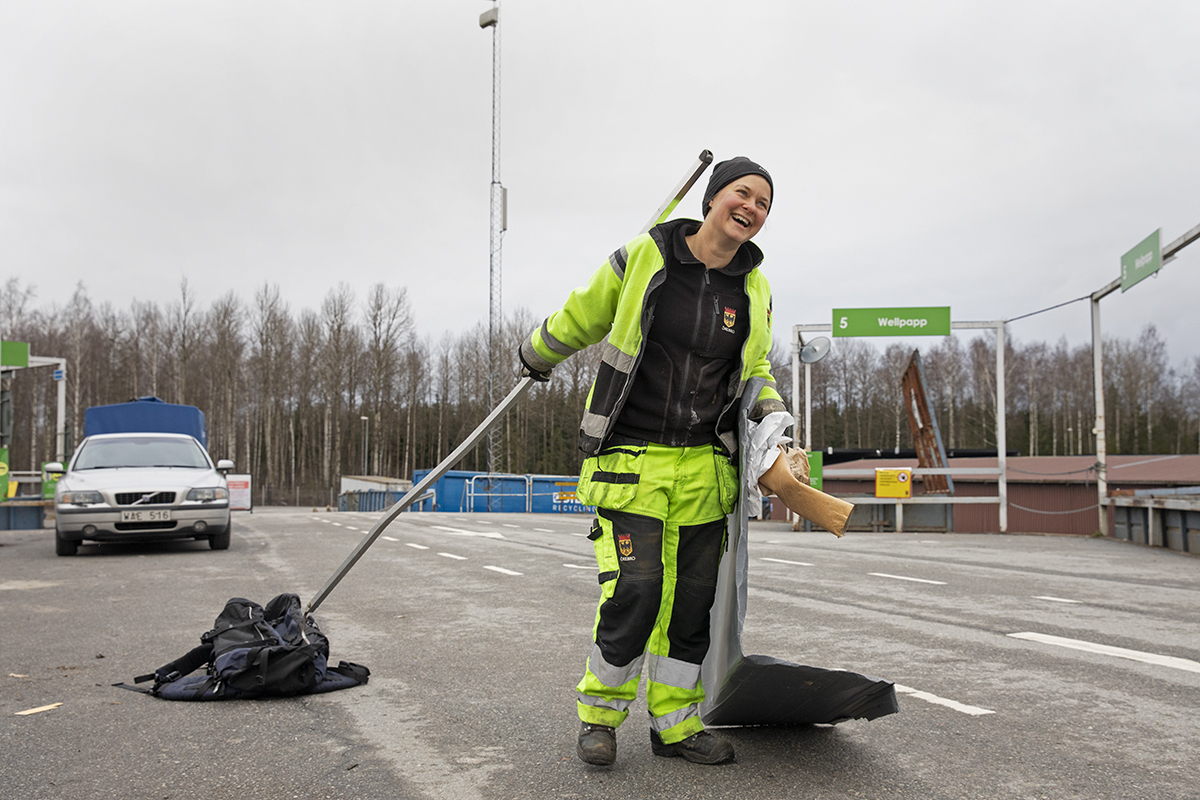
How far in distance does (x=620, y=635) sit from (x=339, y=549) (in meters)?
8.84

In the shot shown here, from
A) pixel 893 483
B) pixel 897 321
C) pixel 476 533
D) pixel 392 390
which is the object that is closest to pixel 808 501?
pixel 476 533

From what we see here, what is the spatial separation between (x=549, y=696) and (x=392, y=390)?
66369 mm

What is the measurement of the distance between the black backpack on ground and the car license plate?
682cm

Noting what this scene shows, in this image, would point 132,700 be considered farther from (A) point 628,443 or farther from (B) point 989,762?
(B) point 989,762

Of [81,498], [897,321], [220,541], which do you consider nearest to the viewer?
[81,498]

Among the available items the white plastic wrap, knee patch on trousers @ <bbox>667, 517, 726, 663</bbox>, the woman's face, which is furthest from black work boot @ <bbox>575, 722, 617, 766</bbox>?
the woman's face

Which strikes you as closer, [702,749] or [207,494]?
[702,749]

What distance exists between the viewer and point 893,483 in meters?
16.8

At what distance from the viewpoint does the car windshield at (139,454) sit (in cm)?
1101

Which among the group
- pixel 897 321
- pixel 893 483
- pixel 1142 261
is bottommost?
pixel 893 483

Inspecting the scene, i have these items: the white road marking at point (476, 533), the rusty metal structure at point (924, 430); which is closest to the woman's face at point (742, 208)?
the white road marking at point (476, 533)

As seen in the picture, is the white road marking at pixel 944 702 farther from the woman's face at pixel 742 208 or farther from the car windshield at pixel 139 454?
the car windshield at pixel 139 454

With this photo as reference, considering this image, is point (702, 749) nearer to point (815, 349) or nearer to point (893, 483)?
point (815, 349)

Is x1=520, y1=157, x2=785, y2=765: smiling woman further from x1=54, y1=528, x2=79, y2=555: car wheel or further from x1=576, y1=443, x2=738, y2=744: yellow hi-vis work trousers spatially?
x1=54, y1=528, x2=79, y2=555: car wheel
